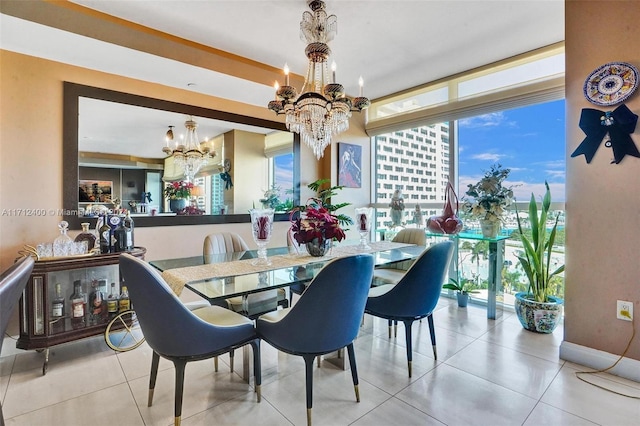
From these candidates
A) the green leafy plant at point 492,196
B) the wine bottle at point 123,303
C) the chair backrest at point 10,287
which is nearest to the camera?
the chair backrest at point 10,287

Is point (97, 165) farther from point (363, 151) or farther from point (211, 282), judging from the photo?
point (363, 151)

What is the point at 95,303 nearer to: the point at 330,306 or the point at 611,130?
the point at 330,306

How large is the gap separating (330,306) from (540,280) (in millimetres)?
2306

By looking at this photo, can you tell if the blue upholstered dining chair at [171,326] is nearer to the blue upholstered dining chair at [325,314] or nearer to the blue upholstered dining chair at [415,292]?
the blue upholstered dining chair at [325,314]

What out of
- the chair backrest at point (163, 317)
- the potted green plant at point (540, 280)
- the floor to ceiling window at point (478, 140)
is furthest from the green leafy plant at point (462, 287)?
the chair backrest at point (163, 317)

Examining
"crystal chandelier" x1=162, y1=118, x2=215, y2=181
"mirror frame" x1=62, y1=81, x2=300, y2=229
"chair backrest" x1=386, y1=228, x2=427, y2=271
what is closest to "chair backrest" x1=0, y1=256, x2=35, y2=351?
"mirror frame" x1=62, y1=81, x2=300, y2=229

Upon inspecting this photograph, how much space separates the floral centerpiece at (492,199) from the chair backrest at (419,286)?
1268 millimetres

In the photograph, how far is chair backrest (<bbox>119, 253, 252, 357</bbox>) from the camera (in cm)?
142

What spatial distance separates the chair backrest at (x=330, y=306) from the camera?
1509 millimetres

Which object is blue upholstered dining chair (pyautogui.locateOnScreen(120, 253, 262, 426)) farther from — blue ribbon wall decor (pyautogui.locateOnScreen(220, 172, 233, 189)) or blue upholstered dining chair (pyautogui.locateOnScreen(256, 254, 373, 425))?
blue ribbon wall decor (pyautogui.locateOnScreen(220, 172, 233, 189))

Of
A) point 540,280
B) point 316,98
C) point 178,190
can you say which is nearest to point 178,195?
point 178,190

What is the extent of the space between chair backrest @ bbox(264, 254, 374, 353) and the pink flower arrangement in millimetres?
666

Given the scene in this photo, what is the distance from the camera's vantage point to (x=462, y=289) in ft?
11.5

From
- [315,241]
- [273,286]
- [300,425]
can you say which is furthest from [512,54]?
[300,425]
